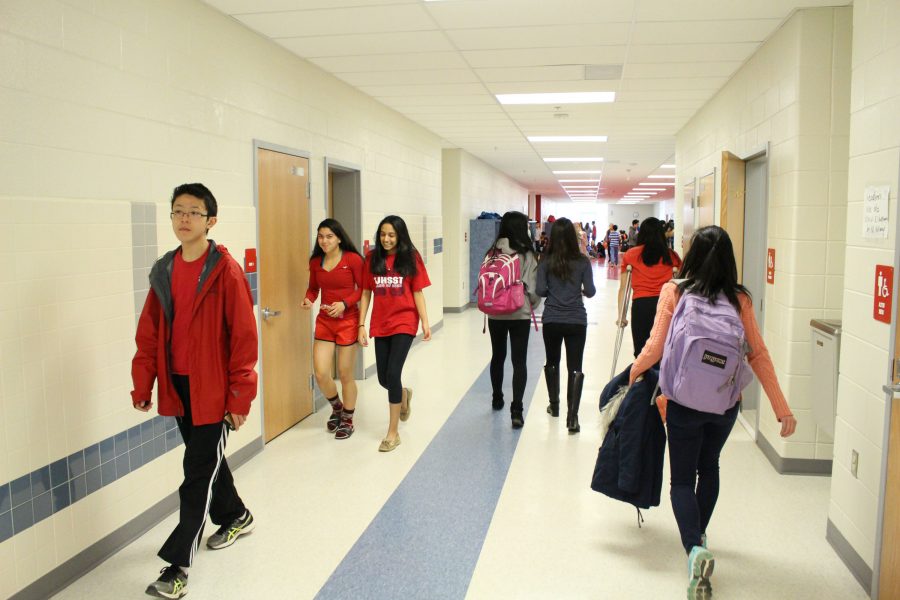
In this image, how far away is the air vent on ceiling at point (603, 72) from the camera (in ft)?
17.5

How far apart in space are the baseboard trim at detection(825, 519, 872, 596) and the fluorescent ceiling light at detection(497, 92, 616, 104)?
→ 4.29 metres

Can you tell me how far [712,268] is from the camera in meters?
2.69

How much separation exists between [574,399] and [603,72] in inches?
99.5

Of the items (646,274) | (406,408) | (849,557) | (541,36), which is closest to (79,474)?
(406,408)

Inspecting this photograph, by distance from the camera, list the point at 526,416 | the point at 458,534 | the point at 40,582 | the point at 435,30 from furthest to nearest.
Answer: the point at 526,416 → the point at 435,30 → the point at 458,534 → the point at 40,582

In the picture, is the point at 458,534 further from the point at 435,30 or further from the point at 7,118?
the point at 435,30

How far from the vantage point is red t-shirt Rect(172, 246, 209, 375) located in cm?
274

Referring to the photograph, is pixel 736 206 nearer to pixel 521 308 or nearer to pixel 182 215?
pixel 521 308

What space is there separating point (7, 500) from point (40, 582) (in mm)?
404

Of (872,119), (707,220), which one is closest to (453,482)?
(872,119)

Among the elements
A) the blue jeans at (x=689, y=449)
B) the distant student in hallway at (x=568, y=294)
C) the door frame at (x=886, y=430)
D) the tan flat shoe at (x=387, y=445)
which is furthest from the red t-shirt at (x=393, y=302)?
the door frame at (x=886, y=430)

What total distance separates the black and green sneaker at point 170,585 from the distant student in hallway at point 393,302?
183cm

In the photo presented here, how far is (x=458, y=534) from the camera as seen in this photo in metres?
3.33

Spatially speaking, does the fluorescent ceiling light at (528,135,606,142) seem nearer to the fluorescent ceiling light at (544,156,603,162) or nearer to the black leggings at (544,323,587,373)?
the fluorescent ceiling light at (544,156,603,162)
